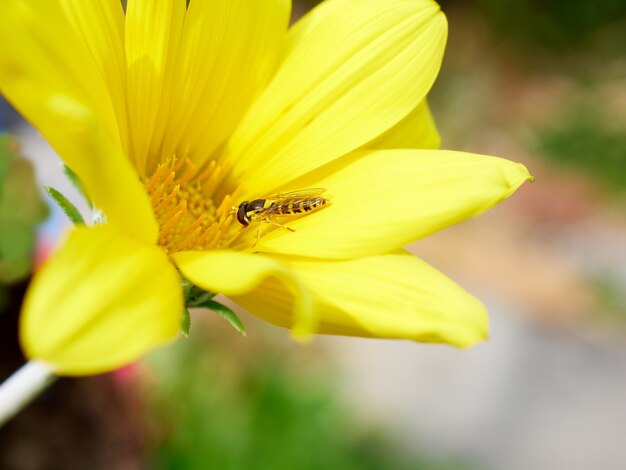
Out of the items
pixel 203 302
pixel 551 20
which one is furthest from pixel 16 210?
pixel 551 20

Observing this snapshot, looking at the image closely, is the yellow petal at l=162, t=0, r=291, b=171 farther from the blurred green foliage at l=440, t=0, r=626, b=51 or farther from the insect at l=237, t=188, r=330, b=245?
the blurred green foliage at l=440, t=0, r=626, b=51

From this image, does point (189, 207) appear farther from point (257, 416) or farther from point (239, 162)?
point (257, 416)

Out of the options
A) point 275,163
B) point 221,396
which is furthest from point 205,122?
point 221,396

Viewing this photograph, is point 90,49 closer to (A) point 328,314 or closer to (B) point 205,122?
(B) point 205,122

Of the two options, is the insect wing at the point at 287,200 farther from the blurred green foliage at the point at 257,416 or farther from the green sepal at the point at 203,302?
the blurred green foliage at the point at 257,416

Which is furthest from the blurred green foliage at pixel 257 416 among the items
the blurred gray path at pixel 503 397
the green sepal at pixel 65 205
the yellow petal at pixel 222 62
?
the green sepal at pixel 65 205

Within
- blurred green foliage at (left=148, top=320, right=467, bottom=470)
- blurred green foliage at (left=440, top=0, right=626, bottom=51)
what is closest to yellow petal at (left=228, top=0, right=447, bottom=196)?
blurred green foliage at (left=148, top=320, right=467, bottom=470)
